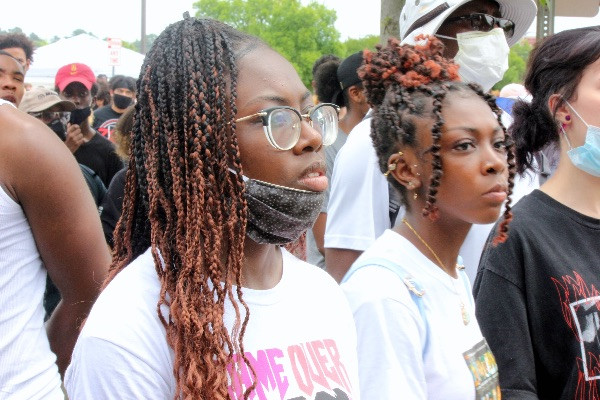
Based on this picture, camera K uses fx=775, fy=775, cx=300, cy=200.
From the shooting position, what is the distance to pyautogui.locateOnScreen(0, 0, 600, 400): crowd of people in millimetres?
1624

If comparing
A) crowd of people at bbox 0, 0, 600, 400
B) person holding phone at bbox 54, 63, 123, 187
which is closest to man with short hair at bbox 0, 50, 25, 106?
person holding phone at bbox 54, 63, 123, 187

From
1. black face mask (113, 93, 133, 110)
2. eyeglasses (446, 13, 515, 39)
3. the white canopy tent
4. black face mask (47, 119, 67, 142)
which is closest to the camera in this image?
eyeglasses (446, 13, 515, 39)

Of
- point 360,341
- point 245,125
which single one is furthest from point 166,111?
point 360,341

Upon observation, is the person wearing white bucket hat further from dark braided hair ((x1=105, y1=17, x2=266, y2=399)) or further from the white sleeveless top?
the white sleeveless top

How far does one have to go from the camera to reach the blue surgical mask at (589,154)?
107 inches

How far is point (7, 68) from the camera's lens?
4.78 meters

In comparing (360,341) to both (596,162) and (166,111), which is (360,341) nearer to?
(166,111)

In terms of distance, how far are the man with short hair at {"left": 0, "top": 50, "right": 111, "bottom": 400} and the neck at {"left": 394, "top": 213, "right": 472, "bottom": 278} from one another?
→ 38.5 inches

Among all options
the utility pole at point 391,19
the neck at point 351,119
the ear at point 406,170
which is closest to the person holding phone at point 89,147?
the neck at point 351,119

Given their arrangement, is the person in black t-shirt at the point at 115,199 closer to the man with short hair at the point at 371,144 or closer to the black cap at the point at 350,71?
the man with short hair at the point at 371,144

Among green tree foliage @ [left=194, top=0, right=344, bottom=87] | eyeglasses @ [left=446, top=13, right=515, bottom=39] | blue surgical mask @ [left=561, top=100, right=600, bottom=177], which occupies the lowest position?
green tree foliage @ [left=194, top=0, right=344, bottom=87]

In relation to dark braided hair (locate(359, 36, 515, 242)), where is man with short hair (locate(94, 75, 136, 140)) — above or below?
below

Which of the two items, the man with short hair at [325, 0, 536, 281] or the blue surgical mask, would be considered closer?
the blue surgical mask

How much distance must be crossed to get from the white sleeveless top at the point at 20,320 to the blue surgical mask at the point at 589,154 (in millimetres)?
1858
